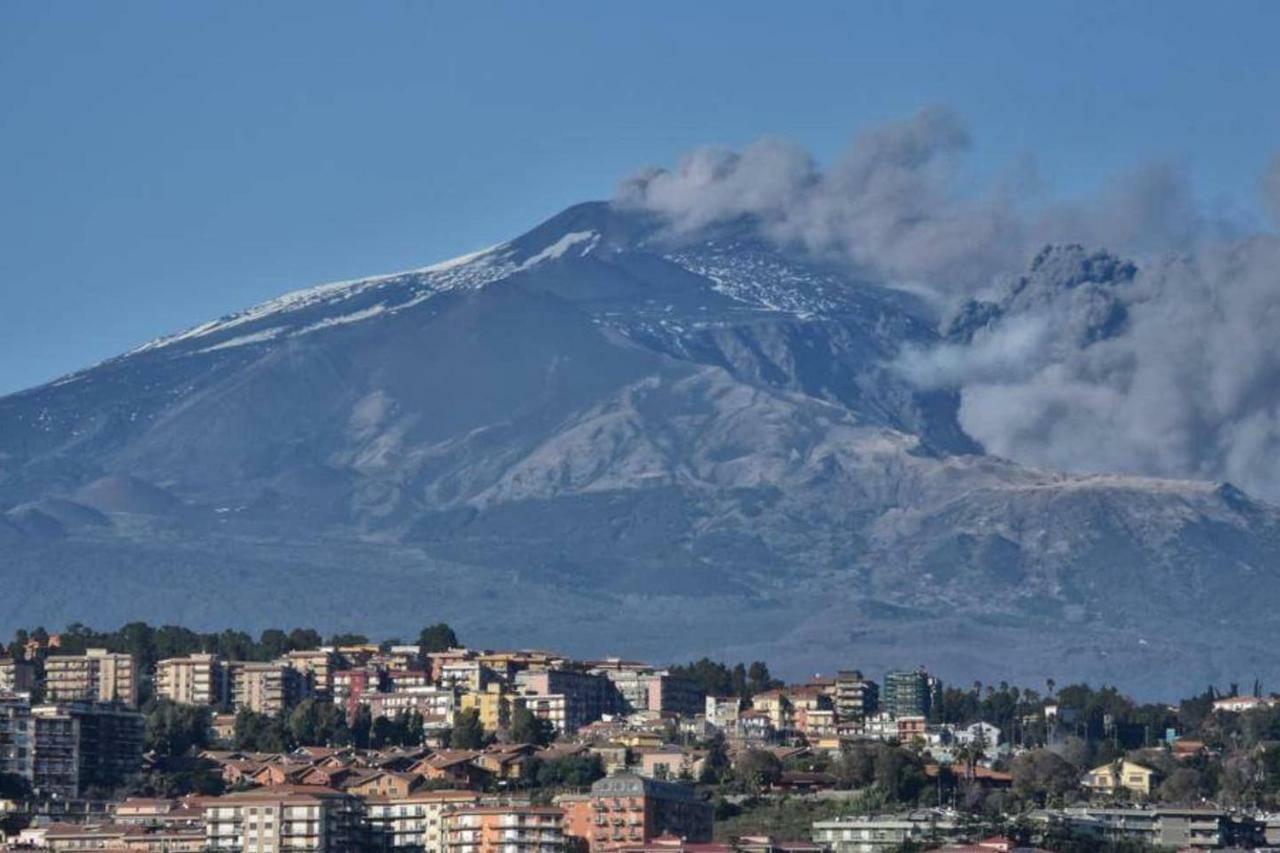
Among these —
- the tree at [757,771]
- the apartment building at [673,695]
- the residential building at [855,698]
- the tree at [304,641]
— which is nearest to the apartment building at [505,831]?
the tree at [757,771]

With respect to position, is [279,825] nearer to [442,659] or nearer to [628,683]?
[442,659]

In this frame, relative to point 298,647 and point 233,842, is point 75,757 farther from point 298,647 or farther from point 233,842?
point 298,647

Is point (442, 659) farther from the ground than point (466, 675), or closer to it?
farther from the ground

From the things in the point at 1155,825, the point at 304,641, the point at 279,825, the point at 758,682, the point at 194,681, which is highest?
the point at 304,641

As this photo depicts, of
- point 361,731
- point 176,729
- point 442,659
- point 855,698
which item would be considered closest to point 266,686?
point 442,659

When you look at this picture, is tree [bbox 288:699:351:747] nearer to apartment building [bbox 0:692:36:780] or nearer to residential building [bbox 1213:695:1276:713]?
apartment building [bbox 0:692:36:780]

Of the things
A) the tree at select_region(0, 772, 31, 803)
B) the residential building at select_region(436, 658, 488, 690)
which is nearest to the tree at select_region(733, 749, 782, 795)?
the tree at select_region(0, 772, 31, 803)
